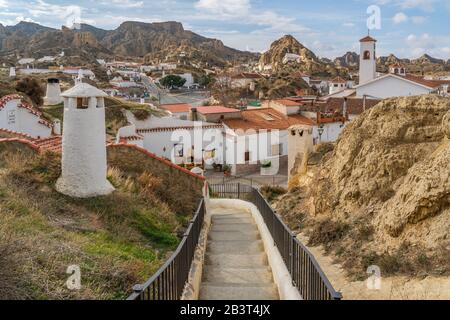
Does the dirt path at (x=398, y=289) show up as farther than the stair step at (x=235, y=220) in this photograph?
No

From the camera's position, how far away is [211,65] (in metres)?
154

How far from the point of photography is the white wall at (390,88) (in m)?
55.4

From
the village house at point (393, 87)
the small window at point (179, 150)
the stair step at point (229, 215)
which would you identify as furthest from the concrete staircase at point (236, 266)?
the village house at point (393, 87)

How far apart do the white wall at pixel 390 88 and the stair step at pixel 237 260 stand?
5021 cm

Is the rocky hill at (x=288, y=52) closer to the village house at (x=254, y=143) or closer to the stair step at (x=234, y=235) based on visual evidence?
the village house at (x=254, y=143)

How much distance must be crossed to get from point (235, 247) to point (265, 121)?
98.6 ft

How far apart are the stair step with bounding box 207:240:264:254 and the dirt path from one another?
1.69 metres

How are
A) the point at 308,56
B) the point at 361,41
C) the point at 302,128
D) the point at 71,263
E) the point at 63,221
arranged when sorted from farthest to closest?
the point at 308,56 < the point at 361,41 < the point at 302,128 < the point at 63,221 < the point at 71,263

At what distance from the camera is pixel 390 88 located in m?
56.5

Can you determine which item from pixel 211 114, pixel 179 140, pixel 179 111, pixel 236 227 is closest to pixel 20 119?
pixel 236 227

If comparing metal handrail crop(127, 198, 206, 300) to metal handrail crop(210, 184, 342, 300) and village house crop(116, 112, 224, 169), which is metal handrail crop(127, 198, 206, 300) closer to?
metal handrail crop(210, 184, 342, 300)
